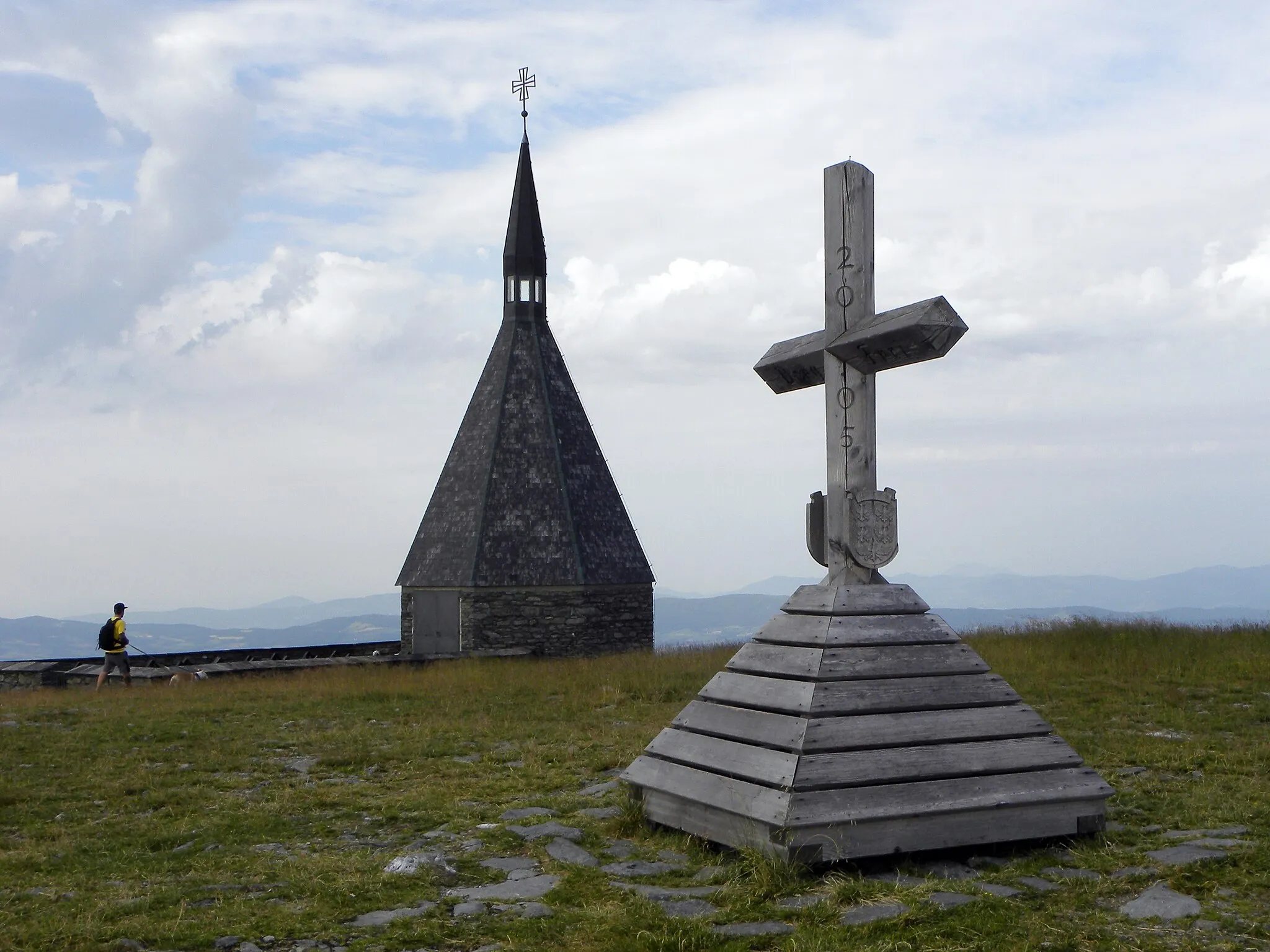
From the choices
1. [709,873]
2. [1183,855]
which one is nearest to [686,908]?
[709,873]

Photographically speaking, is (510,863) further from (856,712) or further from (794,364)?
(794,364)

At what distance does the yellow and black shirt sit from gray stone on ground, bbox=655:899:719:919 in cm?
1620

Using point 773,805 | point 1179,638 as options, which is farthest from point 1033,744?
point 1179,638

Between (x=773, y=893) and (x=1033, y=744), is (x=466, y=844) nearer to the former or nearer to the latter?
(x=773, y=893)

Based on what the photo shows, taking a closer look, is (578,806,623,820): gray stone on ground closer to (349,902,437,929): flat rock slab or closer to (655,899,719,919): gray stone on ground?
(655,899,719,919): gray stone on ground

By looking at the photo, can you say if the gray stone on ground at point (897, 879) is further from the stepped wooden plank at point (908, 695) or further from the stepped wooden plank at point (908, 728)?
the stepped wooden plank at point (908, 695)

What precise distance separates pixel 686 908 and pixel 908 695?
1811 millimetres

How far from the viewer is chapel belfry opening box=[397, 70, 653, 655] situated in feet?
83.7

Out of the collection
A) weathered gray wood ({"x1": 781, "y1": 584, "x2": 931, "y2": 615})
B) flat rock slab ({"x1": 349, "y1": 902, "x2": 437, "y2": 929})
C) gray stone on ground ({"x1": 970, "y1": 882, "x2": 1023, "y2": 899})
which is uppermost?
weathered gray wood ({"x1": 781, "y1": 584, "x2": 931, "y2": 615})

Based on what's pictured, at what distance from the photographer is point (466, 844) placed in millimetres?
6879

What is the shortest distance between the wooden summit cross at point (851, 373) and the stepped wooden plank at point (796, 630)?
0.29m

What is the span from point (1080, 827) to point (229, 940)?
4.50 m

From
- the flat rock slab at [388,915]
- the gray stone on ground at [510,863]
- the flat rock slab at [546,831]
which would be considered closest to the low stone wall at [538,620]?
the flat rock slab at [546,831]

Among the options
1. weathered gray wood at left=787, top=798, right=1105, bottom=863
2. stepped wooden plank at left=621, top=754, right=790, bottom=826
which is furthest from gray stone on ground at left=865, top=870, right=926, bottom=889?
stepped wooden plank at left=621, top=754, right=790, bottom=826
